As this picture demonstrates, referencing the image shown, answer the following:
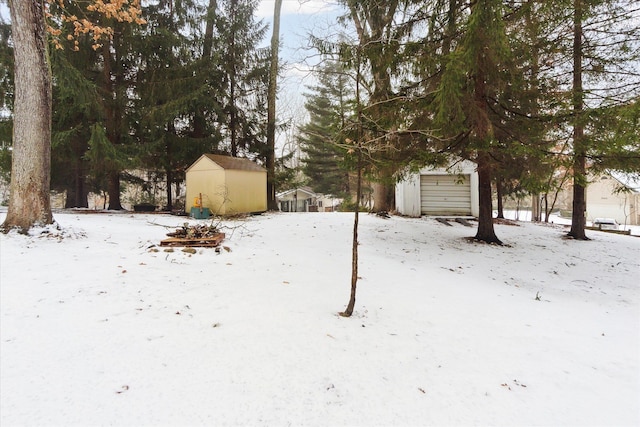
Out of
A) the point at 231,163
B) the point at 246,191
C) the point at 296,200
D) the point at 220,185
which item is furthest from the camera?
the point at 296,200

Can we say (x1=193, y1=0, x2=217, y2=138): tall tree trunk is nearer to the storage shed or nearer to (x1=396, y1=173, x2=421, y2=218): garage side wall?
the storage shed

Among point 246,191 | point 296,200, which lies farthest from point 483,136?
point 296,200

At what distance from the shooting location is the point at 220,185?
10.5 m

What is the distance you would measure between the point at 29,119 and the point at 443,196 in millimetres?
11788

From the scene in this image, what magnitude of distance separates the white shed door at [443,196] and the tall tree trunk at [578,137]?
3.24 m

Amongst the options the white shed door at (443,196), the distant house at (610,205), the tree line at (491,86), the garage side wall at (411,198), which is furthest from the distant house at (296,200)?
the distant house at (610,205)

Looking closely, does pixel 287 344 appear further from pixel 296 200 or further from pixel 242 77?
pixel 296 200

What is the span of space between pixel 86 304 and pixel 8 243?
106 inches

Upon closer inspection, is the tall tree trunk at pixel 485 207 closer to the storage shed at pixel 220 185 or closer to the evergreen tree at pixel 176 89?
the storage shed at pixel 220 185

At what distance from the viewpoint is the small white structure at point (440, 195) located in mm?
11555

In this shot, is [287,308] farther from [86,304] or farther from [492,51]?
[492,51]

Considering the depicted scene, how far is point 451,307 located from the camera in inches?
143

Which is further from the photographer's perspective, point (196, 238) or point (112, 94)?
point (112, 94)

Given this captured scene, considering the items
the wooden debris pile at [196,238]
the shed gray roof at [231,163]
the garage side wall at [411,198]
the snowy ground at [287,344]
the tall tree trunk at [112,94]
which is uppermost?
the tall tree trunk at [112,94]
